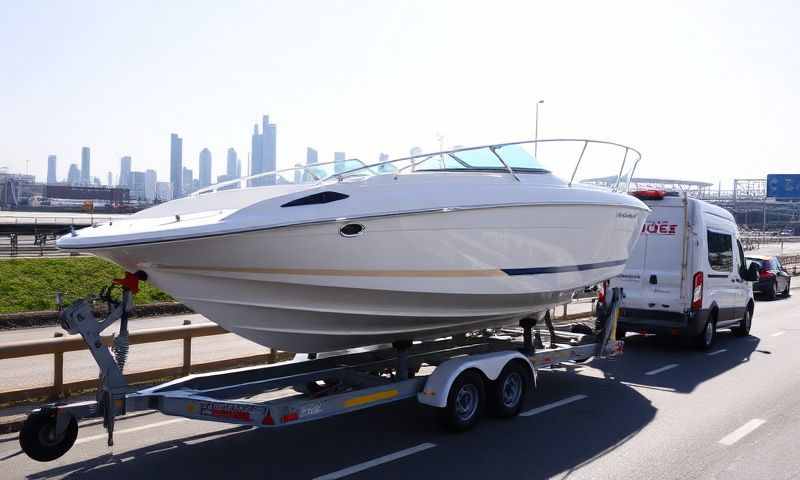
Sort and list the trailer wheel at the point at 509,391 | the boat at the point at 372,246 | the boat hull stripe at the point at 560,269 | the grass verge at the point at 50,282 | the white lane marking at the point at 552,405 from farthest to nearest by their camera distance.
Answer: the grass verge at the point at 50,282 < the white lane marking at the point at 552,405 < the boat hull stripe at the point at 560,269 < the trailer wheel at the point at 509,391 < the boat at the point at 372,246

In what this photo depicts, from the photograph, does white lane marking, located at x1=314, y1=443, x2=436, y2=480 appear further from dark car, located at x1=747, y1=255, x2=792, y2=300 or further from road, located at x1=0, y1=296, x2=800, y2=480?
dark car, located at x1=747, y1=255, x2=792, y2=300

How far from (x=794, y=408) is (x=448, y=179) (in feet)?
15.7

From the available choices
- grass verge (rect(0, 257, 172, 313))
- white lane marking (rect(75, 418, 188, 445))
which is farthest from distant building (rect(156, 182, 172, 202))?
white lane marking (rect(75, 418, 188, 445))

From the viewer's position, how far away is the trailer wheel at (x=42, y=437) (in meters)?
5.67

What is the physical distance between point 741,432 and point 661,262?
16.0 feet

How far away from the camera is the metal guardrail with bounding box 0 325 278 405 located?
7098 millimetres

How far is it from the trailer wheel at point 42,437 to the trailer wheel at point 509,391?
13.1 ft

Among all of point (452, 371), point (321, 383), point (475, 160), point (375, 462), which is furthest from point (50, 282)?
point (375, 462)

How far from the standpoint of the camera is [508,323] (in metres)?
8.72

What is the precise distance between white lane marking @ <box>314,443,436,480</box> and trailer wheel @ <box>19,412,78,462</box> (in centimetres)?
211

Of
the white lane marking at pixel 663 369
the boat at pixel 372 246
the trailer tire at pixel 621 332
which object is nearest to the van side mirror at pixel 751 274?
the trailer tire at pixel 621 332

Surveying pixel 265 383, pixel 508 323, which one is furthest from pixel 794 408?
pixel 265 383

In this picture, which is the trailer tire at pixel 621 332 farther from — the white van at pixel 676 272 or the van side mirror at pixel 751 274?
the van side mirror at pixel 751 274

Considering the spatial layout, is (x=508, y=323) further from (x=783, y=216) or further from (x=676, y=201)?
(x=783, y=216)
